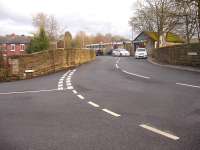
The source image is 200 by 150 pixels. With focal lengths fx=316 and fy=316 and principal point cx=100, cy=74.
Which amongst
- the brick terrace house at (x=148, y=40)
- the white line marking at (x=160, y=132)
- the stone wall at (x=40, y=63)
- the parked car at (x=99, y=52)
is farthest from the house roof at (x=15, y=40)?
the white line marking at (x=160, y=132)

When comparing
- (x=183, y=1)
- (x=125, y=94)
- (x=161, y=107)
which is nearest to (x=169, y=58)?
(x=183, y=1)

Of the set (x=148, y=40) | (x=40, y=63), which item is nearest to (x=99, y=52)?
(x=148, y=40)

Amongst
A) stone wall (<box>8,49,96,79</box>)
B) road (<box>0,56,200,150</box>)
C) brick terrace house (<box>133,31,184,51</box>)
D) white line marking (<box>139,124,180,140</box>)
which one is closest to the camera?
road (<box>0,56,200,150</box>)

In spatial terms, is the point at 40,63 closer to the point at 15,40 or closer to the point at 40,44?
the point at 40,44

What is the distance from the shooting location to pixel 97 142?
553 centimetres

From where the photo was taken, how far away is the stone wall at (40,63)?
2061 cm

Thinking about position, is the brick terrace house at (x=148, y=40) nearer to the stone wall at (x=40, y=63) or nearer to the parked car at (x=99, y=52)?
the parked car at (x=99, y=52)

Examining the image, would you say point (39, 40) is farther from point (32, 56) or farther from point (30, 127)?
point (30, 127)

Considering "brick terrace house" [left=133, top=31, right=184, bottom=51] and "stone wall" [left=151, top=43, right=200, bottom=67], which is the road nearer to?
"stone wall" [left=151, top=43, right=200, bottom=67]

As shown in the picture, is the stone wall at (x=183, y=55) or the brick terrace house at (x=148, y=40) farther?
the brick terrace house at (x=148, y=40)

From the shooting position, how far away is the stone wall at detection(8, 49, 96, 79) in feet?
67.6

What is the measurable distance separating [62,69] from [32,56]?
5.45 metres

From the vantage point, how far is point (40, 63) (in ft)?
74.8

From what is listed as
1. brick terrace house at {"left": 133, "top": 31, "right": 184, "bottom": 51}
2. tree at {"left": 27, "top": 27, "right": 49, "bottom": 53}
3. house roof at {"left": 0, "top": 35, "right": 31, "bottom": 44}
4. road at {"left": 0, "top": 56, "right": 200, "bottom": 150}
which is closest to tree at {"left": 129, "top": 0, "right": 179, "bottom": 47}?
brick terrace house at {"left": 133, "top": 31, "right": 184, "bottom": 51}
